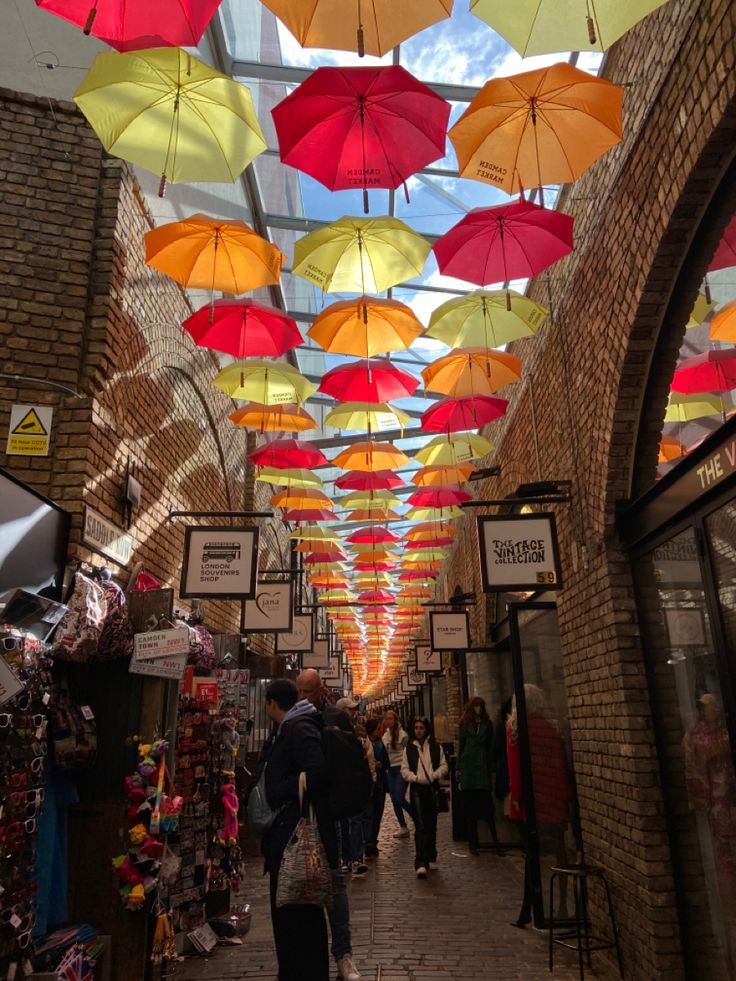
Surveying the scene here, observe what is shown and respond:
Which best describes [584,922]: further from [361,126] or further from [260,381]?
[361,126]

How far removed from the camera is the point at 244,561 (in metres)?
7.11

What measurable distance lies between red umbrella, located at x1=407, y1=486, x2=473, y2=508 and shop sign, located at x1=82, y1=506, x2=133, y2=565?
18.3 ft

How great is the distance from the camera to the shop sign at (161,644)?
5.20m

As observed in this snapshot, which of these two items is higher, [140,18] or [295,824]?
[140,18]

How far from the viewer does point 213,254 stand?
18.4ft


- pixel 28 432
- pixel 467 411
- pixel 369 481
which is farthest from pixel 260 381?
pixel 369 481

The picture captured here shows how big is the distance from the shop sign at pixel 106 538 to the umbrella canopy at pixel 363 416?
10.9 ft

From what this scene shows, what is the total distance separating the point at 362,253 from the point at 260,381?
7.17 ft

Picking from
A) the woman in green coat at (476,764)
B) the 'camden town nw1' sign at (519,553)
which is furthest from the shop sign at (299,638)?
the 'camden town nw1' sign at (519,553)

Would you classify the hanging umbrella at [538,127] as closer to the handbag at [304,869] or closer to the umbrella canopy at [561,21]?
the umbrella canopy at [561,21]

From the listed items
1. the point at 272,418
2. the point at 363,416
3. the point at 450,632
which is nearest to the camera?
the point at 272,418

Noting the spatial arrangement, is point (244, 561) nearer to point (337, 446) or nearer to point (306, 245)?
point (306, 245)

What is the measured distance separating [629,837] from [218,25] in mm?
7878

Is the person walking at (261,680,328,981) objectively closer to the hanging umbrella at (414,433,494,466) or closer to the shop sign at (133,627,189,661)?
the shop sign at (133,627,189,661)
